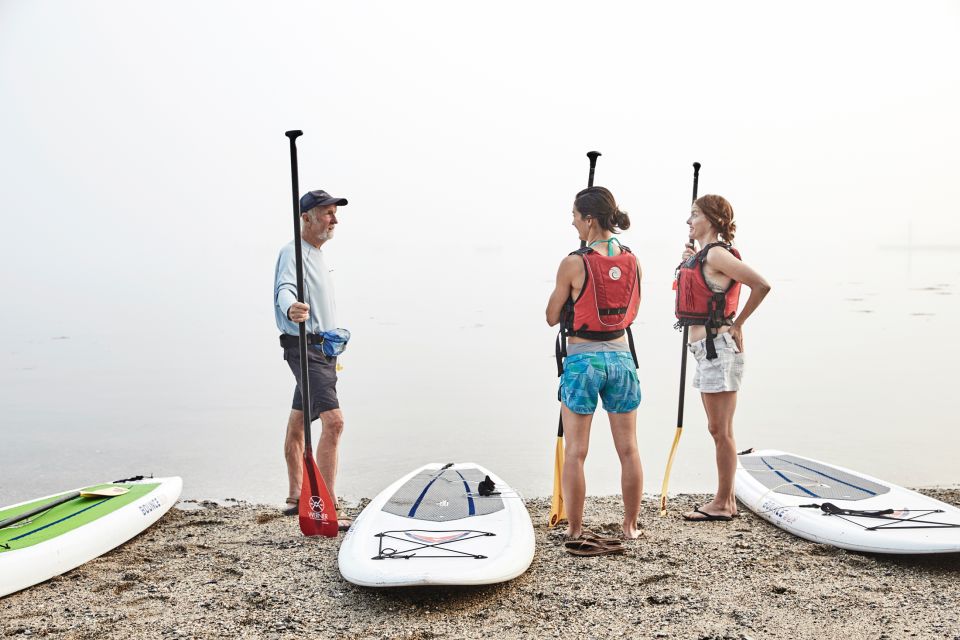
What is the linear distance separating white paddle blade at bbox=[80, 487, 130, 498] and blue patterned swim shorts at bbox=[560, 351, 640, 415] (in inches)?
95.0

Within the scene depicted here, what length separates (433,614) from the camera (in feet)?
9.18

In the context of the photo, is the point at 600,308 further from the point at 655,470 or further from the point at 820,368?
the point at 820,368

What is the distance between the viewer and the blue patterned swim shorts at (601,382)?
3.39 metres

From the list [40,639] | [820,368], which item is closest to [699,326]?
[40,639]

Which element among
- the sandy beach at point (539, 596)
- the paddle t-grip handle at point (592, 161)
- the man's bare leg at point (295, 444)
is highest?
the paddle t-grip handle at point (592, 161)

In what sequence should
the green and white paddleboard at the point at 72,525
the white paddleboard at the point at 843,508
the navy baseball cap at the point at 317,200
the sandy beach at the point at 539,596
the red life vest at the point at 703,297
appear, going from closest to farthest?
the sandy beach at the point at 539,596, the green and white paddleboard at the point at 72,525, the white paddleboard at the point at 843,508, the red life vest at the point at 703,297, the navy baseball cap at the point at 317,200

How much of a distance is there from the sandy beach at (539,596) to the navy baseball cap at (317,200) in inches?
63.2

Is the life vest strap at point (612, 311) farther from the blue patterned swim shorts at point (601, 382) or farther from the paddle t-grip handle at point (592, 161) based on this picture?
the paddle t-grip handle at point (592, 161)

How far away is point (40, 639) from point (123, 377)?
7.42 metres

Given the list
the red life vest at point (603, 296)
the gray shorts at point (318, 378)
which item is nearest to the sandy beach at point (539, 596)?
the gray shorts at point (318, 378)

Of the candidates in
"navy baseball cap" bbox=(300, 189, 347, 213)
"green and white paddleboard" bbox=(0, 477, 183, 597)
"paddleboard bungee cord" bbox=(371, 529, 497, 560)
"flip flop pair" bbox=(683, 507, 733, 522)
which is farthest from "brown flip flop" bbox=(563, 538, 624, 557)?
"green and white paddleboard" bbox=(0, 477, 183, 597)

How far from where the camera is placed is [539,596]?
2.96 metres

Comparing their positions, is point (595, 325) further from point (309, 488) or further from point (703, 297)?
point (309, 488)

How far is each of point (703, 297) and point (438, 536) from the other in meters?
1.69
